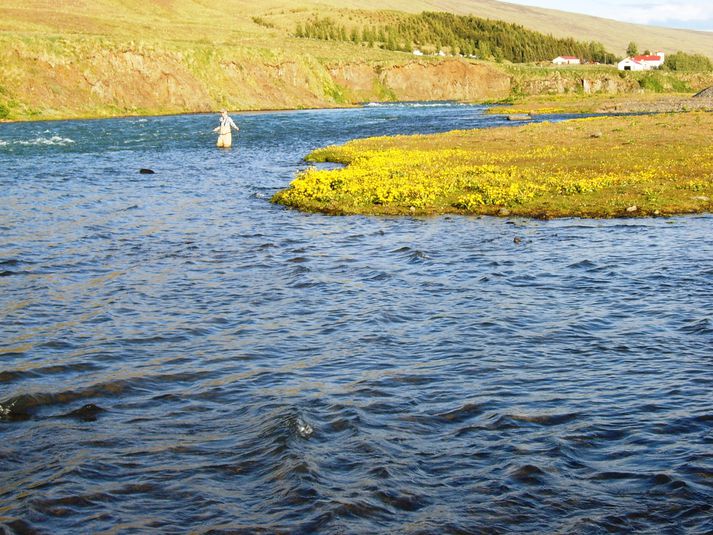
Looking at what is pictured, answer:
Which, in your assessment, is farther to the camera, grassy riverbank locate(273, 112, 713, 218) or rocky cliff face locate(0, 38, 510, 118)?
rocky cliff face locate(0, 38, 510, 118)

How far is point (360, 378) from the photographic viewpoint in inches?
438

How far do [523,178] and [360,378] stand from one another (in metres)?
18.7

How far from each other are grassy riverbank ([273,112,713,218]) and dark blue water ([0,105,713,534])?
1838 millimetres

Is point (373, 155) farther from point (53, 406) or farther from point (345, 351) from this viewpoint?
point (53, 406)

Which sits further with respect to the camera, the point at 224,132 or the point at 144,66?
the point at 144,66

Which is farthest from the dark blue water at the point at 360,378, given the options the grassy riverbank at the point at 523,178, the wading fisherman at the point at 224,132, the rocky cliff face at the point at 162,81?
the rocky cliff face at the point at 162,81

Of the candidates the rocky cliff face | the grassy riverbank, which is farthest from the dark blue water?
the rocky cliff face

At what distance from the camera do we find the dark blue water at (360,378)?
305 inches

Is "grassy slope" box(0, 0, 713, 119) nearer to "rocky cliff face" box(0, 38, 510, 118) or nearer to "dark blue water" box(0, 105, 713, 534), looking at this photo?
"rocky cliff face" box(0, 38, 510, 118)

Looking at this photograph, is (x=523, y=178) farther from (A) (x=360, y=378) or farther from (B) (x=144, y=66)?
(B) (x=144, y=66)

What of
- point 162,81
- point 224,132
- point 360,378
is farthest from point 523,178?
point 162,81

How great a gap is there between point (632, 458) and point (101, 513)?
5425 millimetres

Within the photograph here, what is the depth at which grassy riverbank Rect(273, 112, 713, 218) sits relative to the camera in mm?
23750

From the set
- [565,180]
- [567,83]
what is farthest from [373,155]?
[567,83]
